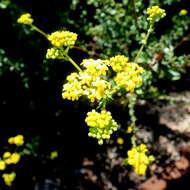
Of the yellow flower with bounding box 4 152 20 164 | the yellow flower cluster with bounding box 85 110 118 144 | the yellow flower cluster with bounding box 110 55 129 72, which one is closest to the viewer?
the yellow flower cluster with bounding box 85 110 118 144

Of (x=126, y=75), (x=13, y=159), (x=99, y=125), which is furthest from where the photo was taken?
(x=13, y=159)

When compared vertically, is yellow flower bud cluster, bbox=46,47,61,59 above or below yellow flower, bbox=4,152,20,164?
above

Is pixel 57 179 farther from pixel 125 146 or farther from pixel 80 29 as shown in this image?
pixel 80 29

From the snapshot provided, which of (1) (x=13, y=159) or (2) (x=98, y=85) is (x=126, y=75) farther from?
(1) (x=13, y=159)

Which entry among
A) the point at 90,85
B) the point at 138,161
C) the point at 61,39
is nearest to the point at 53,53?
the point at 61,39

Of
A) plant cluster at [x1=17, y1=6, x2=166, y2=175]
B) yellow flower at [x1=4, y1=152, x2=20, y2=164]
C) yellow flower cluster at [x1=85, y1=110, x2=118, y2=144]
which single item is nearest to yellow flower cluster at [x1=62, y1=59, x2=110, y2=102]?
plant cluster at [x1=17, y1=6, x2=166, y2=175]

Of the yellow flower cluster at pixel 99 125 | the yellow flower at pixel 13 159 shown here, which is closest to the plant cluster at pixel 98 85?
the yellow flower cluster at pixel 99 125

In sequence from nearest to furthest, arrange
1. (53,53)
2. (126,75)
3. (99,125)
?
(99,125), (126,75), (53,53)

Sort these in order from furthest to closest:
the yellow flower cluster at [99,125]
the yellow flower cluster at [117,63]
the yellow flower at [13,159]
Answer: the yellow flower at [13,159] < the yellow flower cluster at [117,63] < the yellow flower cluster at [99,125]

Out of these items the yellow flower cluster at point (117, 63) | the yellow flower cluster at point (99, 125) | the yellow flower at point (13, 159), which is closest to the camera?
the yellow flower cluster at point (99, 125)

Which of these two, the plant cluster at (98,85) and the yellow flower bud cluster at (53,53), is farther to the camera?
the yellow flower bud cluster at (53,53)

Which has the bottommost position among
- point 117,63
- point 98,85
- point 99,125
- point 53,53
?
point 99,125

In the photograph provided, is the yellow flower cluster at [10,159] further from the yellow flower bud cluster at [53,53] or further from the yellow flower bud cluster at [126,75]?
the yellow flower bud cluster at [126,75]

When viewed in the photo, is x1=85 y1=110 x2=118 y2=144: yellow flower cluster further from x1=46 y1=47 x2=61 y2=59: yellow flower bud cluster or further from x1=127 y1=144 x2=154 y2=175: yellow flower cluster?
x1=46 y1=47 x2=61 y2=59: yellow flower bud cluster
